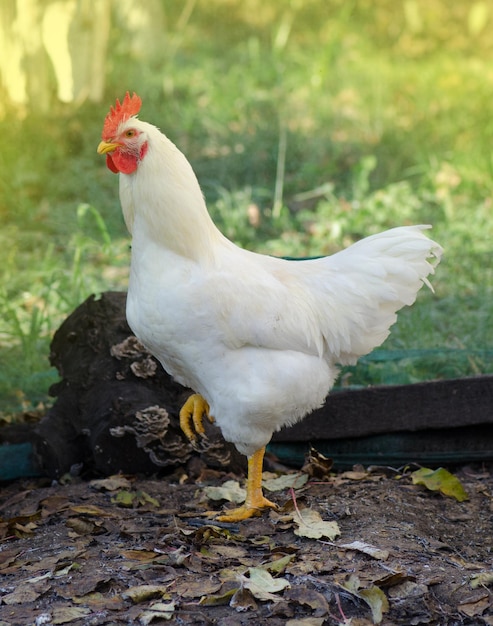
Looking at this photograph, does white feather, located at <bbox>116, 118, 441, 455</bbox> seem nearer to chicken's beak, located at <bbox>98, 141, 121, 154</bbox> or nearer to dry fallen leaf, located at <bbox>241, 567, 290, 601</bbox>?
chicken's beak, located at <bbox>98, 141, 121, 154</bbox>

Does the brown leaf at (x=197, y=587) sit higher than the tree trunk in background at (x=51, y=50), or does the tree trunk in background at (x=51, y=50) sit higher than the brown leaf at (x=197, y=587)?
the tree trunk in background at (x=51, y=50)

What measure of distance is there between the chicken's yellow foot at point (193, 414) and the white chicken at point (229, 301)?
28 centimetres

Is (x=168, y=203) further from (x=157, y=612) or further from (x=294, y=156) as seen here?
(x=294, y=156)

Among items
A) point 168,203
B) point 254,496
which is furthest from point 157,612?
point 168,203

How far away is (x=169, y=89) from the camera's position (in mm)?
7734

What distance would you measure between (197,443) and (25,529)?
873 mm

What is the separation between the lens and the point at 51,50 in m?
6.42

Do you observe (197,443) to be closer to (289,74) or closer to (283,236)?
(283,236)

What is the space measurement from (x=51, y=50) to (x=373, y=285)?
3991 mm

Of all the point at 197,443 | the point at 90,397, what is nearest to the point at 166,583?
the point at 197,443

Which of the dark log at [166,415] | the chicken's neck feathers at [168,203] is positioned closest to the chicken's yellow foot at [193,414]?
the dark log at [166,415]

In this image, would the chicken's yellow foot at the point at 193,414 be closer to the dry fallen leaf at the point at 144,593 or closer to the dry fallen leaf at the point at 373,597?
the dry fallen leaf at the point at 144,593

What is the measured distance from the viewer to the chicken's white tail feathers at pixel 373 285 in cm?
351

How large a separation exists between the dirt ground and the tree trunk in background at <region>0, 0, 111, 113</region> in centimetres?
361
